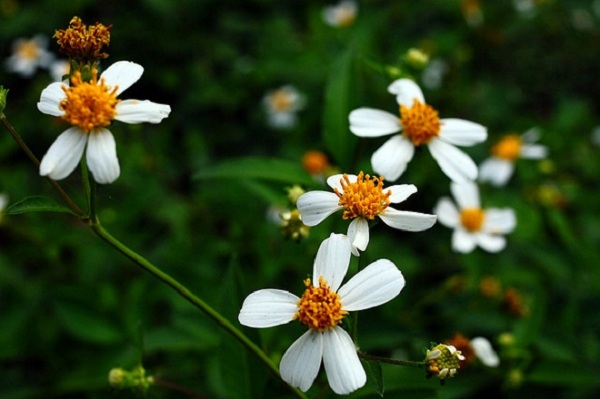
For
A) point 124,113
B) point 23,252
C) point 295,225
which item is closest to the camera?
point 124,113

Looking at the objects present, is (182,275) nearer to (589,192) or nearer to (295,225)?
(295,225)

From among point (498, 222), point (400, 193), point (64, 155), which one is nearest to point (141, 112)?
point (64, 155)

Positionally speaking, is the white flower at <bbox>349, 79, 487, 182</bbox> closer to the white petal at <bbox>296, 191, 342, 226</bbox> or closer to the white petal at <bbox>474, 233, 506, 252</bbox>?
the white petal at <bbox>296, 191, 342, 226</bbox>

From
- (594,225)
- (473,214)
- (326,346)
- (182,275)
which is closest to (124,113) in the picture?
(326,346)

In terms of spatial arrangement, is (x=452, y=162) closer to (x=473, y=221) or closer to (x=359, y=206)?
(x=359, y=206)

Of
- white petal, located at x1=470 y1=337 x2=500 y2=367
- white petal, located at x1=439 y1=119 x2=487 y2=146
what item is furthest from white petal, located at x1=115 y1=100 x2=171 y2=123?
white petal, located at x1=470 y1=337 x2=500 y2=367

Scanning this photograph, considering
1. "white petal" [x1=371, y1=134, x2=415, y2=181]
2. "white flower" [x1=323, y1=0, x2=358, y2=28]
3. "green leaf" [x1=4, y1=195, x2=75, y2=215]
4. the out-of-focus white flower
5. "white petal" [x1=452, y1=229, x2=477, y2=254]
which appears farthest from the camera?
"white flower" [x1=323, y1=0, x2=358, y2=28]
